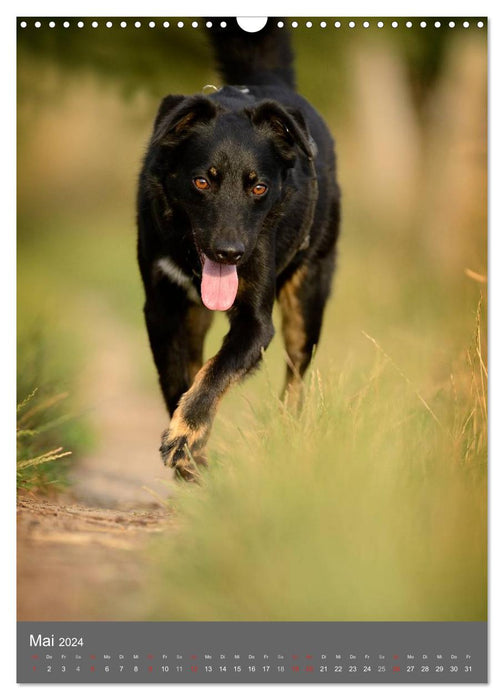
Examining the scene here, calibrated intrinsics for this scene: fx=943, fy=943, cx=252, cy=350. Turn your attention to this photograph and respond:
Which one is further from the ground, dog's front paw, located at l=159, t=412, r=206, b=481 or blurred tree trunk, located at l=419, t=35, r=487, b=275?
blurred tree trunk, located at l=419, t=35, r=487, b=275

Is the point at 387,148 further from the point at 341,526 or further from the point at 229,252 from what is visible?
the point at 341,526

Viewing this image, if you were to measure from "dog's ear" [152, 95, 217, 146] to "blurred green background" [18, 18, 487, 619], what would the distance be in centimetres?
28

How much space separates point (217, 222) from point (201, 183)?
9.0 inches

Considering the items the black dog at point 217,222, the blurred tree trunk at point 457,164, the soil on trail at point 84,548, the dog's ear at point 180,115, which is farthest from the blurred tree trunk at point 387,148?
the soil on trail at point 84,548

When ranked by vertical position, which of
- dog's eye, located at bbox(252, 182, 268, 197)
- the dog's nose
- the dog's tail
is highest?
the dog's tail

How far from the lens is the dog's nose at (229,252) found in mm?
4191

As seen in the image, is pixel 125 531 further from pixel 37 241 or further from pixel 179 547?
pixel 37 241

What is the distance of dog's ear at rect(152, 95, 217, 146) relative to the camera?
14.0ft

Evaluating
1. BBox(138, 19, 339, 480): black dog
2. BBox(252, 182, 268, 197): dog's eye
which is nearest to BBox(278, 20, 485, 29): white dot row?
BBox(138, 19, 339, 480): black dog

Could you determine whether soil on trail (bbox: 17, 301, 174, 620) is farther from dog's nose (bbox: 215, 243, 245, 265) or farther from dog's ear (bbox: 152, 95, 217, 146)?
dog's ear (bbox: 152, 95, 217, 146)

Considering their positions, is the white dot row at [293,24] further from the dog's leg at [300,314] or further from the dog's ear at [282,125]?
the dog's leg at [300,314]

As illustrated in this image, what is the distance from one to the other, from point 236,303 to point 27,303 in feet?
3.21

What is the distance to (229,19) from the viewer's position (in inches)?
158

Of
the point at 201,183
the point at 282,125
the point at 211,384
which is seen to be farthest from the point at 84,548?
the point at 282,125
